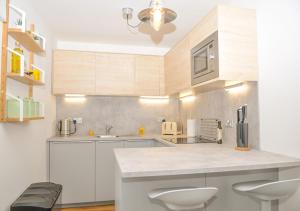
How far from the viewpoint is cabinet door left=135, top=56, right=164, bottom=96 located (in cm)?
368

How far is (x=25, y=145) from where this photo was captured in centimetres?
225

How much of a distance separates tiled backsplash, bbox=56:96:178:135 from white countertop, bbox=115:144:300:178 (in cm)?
199

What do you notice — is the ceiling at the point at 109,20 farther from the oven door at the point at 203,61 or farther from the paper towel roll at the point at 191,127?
the paper towel roll at the point at 191,127

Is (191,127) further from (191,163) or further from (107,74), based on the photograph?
(191,163)

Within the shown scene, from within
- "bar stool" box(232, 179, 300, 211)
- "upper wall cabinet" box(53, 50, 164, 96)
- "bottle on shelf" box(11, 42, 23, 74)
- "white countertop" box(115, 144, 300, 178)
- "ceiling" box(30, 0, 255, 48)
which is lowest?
"bar stool" box(232, 179, 300, 211)

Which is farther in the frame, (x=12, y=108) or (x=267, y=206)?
(x=12, y=108)

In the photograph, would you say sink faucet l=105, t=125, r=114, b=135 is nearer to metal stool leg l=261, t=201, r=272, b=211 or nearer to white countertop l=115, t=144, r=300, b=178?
white countertop l=115, t=144, r=300, b=178

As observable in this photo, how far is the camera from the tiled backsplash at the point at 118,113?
373 cm

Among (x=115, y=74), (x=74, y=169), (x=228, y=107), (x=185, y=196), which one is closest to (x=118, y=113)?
(x=115, y=74)

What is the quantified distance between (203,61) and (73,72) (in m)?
2.12

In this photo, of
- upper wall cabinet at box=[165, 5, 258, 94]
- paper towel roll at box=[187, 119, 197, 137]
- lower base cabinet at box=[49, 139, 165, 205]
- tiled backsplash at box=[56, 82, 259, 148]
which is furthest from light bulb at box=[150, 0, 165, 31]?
paper towel roll at box=[187, 119, 197, 137]

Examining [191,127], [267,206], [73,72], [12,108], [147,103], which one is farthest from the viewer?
[147,103]

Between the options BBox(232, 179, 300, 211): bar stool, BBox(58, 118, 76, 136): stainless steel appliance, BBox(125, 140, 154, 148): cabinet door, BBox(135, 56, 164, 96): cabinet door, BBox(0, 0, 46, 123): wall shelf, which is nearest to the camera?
BBox(232, 179, 300, 211): bar stool

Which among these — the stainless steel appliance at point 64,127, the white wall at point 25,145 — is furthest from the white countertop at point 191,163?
the stainless steel appliance at point 64,127
